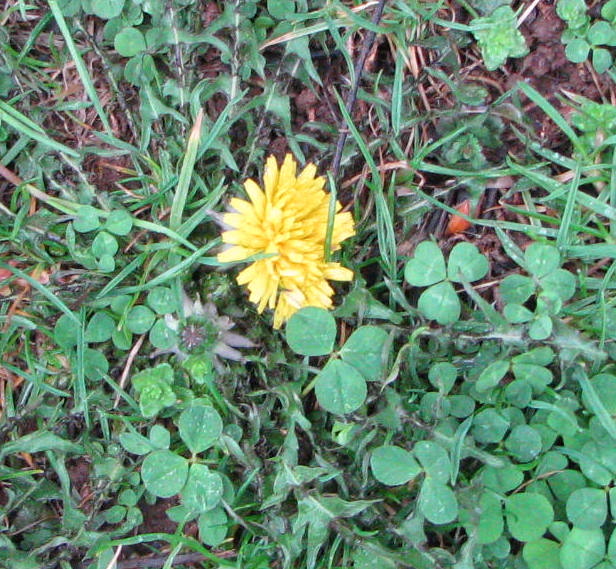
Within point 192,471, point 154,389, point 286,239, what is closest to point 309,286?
point 286,239

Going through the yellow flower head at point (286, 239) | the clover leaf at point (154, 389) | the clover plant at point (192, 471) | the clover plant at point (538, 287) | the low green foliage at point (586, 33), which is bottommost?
the clover plant at point (192, 471)

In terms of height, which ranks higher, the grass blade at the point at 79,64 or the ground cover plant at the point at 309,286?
the grass blade at the point at 79,64

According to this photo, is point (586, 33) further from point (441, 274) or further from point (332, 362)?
point (332, 362)

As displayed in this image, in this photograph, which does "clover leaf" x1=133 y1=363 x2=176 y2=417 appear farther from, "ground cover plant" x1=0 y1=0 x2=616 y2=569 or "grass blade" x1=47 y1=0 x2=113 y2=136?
"grass blade" x1=47 y1=0 x2=113 y2=136

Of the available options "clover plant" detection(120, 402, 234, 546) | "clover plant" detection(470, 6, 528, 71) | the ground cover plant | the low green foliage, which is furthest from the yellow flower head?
the low green foliage

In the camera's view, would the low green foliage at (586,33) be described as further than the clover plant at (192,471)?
Yes

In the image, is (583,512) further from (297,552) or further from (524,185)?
(524,185)

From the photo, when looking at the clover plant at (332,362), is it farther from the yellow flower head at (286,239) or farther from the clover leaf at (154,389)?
the clover leaf at (154,389)

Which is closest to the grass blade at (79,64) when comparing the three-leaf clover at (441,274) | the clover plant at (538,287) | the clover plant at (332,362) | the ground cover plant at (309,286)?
the ground cover plant at (309,286)
